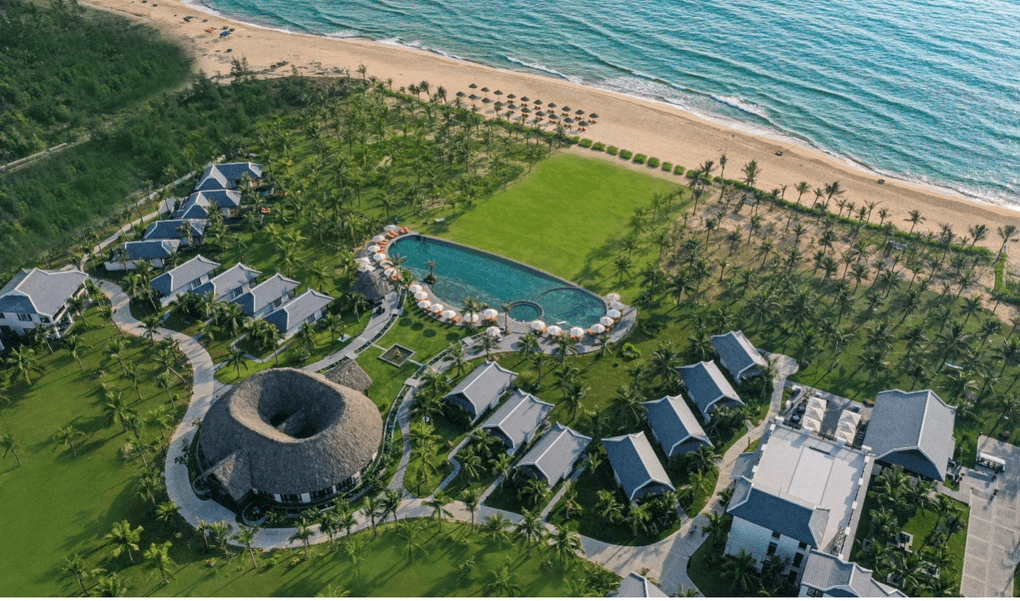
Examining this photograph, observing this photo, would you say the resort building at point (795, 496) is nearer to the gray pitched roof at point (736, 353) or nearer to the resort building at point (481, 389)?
the gray pitched roof at point (736, 353)

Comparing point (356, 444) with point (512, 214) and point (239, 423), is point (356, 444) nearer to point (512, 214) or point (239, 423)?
point (239, 423)

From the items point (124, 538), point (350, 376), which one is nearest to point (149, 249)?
point (350, 376)

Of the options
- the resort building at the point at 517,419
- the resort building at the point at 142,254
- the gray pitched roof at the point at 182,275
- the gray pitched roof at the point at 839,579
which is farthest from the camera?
the resort building at the point at 142,254

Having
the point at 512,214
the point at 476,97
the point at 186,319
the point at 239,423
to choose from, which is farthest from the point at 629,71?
the point at 239,423

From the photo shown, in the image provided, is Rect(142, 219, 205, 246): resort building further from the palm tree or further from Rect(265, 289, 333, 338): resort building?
the palm tree

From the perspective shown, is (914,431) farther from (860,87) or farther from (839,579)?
(860,87)

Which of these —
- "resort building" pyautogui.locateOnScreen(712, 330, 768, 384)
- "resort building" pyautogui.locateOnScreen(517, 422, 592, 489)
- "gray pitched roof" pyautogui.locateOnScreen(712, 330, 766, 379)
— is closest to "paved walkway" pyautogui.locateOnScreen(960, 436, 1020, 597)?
"resort building" pyautogui.locateOnScreen(712, 330, 768, 384)

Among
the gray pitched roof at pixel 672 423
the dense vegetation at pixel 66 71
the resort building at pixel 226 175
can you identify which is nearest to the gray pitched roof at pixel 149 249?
the resort building at pixel 226 175
